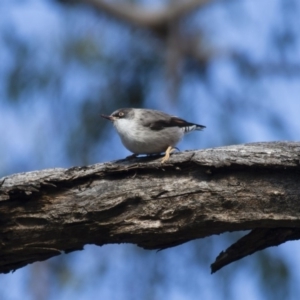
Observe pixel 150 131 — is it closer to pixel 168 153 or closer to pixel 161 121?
pixel 161 121

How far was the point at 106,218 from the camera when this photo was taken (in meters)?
5.26

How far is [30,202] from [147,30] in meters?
8.46

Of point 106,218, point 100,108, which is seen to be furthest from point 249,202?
point 100,108

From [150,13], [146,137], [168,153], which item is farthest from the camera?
[150,13]

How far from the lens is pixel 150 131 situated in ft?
20.5

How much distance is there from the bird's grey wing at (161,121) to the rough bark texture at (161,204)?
95 centimetres

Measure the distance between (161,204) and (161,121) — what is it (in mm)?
1222

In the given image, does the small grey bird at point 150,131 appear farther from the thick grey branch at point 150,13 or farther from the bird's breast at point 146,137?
the thick grey branch at point 150,13

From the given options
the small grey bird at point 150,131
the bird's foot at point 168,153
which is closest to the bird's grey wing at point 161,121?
the small grey bird at point 150,131

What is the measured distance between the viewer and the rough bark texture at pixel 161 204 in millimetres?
5246

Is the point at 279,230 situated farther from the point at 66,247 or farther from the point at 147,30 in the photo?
the point at 147,30

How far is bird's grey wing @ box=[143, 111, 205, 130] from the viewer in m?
6.31

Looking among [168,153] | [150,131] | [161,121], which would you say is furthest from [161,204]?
[161,121]

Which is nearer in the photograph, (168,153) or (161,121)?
(168,153)
